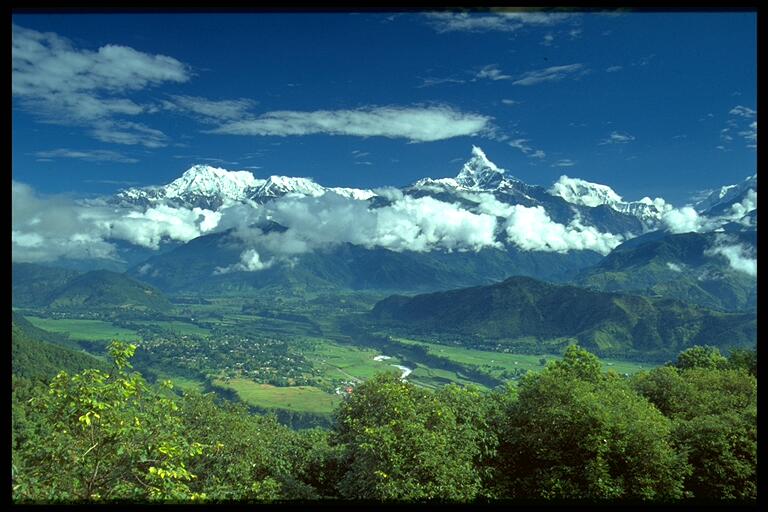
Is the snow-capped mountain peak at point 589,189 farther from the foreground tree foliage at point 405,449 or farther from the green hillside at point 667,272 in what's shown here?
the green hillside at point 667,272

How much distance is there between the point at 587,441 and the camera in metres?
5.80

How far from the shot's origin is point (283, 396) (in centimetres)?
5062

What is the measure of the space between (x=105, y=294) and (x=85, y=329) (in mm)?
53925

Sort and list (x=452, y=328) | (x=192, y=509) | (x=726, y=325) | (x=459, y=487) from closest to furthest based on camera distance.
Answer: (x=192, y=509) → (x=459, y=487) → (x=726, y=325) → (x=452, y=328)

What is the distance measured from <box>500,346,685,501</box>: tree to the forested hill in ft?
267

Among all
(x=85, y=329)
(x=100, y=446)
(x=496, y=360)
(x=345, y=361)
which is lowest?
(x=496, y=360)

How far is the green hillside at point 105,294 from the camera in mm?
122750

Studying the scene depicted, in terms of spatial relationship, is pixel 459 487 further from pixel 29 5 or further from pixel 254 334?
pixel 254 334

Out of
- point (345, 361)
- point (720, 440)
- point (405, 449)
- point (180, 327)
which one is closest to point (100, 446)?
point (405, 449)

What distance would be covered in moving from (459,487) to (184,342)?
268 ft

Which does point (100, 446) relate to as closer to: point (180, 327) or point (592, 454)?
point (592, 454)

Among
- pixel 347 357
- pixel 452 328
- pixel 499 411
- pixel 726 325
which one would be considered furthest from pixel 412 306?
pixel 499 411

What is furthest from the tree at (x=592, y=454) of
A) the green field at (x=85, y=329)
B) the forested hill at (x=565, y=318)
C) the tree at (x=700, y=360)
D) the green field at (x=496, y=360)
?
the forested hill at (x=565, y=318)

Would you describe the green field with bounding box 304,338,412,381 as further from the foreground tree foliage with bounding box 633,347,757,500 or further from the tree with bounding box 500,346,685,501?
the tree with bounding box 500,346,685,501
